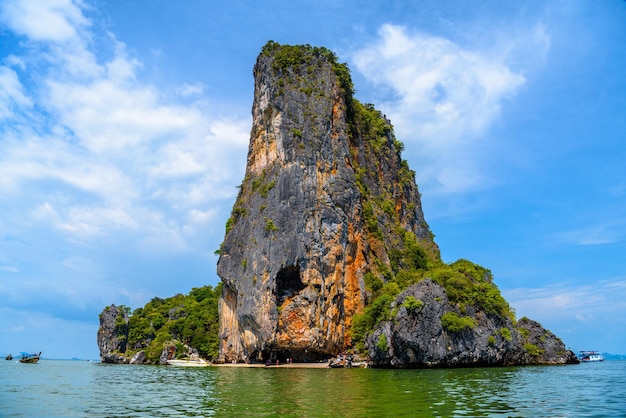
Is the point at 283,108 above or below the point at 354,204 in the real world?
above

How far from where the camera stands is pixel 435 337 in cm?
3609

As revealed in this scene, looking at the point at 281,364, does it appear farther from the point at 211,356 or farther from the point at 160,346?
the point at 160,346

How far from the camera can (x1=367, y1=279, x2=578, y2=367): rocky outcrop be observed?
36.1m

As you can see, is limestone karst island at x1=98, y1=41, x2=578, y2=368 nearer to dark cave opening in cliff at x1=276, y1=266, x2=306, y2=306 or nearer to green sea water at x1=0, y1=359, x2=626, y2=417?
dark cave opening in cliff at x1=276, y1=266, x2=306, y2=306

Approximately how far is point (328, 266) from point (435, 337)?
14.5m

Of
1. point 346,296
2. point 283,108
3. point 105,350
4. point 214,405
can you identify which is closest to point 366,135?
point 283,108

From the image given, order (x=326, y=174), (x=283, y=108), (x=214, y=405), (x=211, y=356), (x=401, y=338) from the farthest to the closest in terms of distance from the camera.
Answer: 1. (x=211, y=356)
2. (x=283, y=108)
3. (x=326, y=174)
4. (x=401, y=338)
5. (x=214, y=405)

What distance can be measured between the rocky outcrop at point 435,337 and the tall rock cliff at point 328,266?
3.6 inches

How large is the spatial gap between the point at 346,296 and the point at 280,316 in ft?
23.9

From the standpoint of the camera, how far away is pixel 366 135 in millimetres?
67938

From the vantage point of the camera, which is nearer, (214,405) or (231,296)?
(214,405)

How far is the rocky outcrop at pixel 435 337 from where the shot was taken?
3609 cm

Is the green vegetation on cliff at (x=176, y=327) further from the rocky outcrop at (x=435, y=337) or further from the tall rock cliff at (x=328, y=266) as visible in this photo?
the rocky outcrop at (x=435, y=337)

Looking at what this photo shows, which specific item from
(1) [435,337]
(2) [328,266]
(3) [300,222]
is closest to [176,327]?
(3) [300,222]
